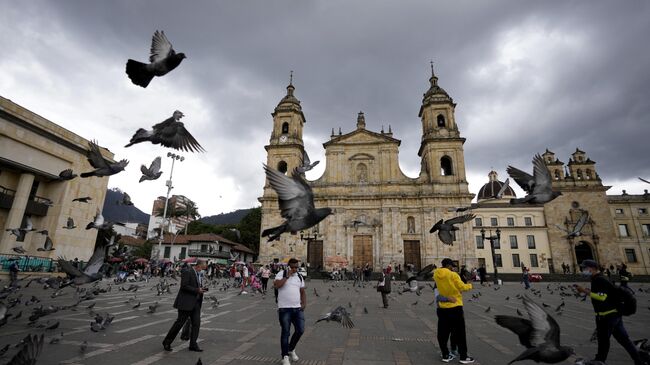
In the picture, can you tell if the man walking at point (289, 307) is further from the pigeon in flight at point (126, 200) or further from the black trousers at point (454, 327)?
the pigeon in flight at point (126, 200)

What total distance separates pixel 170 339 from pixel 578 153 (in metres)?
59.8

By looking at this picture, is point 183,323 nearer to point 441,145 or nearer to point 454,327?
point 454,327

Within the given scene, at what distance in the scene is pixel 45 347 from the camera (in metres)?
5.04

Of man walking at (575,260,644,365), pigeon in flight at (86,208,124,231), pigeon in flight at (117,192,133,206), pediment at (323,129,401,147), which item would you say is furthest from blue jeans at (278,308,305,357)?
pediment at (323,129,401,147)

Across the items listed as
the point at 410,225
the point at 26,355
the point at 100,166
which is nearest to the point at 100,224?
the point at 100,166

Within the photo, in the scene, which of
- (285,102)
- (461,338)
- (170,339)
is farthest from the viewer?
(285,102)

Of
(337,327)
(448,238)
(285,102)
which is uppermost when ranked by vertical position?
(285,102)

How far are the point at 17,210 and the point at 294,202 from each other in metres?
23.2

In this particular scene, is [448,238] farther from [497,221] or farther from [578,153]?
[578,153]

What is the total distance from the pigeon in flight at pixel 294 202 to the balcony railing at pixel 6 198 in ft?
79.0

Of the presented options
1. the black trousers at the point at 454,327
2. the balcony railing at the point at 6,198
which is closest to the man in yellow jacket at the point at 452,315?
the black trousers at the point at 454,327

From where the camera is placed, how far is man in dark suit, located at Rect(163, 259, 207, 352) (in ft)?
17.2

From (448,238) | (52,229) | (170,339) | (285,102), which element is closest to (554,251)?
(285,102)

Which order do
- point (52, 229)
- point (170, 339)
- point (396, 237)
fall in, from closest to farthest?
point (170, 339), point (52, 229), point (396, 237)
